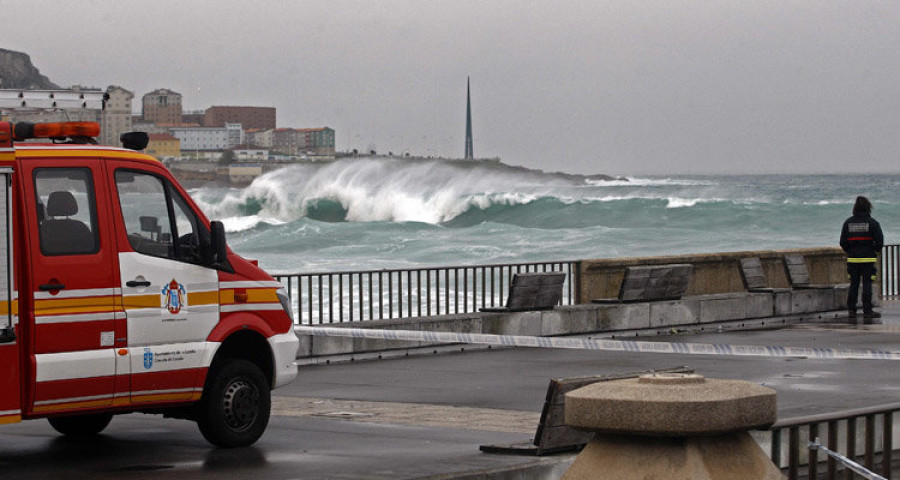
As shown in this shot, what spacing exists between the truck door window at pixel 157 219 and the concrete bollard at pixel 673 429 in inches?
200

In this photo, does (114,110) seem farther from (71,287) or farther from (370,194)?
(370,194)

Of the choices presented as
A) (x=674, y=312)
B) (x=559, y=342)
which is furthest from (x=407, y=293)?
(x=559, y=342)

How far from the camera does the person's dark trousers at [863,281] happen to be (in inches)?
957

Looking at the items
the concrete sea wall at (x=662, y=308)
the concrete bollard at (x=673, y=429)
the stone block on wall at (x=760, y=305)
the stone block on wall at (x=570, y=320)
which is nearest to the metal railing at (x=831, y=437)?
the concrete bollard at (x=673, y=429)

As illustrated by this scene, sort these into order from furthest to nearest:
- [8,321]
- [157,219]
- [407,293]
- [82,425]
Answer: [407,293]
[82,425]
[157,219]
[8,321]

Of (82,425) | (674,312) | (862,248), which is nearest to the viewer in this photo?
(82,425)

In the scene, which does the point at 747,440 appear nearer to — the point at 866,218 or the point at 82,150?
the point at 82,150

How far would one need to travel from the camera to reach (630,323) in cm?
2211

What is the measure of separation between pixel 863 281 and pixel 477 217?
6898cm

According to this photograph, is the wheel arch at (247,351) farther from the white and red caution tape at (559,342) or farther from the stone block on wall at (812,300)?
the stone block on wall at (812,300)

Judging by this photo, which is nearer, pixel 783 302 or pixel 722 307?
pixel 722 307

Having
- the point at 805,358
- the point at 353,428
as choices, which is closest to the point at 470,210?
the point at 805,358

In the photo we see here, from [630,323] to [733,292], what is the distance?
3464 mm

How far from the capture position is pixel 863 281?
24.5 meters
